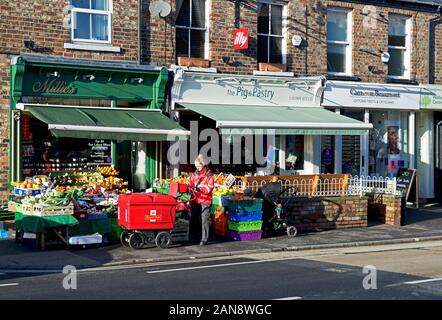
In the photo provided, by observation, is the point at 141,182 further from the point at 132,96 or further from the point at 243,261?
the point at 243,261

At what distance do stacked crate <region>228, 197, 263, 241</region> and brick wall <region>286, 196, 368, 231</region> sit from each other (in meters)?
1.61

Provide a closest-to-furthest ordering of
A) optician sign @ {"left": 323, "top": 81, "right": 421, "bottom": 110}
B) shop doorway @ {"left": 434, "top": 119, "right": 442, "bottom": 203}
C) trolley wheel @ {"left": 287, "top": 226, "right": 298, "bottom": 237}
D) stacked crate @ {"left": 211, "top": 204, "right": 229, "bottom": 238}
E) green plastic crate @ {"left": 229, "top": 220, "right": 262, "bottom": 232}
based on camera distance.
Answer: green plastic crate @ {"left": 229, "top": 220, "right": 262, "bottom": 232} < stacked crate @ {"left": 211, "top": 204, "right": 229, "bottom": 238} < trolley wheel @ {"left": 287, "top": 226, "right": 298, "bottom": 237} < optician sign @ {"left": 323, "top": 81, "right": 421, "bottom": 110} < shop doorway @ {"left": 434, "top": 119, "right": 442, "bottom": 203}

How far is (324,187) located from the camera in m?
19.2

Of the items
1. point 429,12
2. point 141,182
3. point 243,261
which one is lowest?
point 243,261

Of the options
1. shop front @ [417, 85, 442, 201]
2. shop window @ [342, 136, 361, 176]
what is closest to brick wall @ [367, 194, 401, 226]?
shop window @ [342, 136, 361, 176]

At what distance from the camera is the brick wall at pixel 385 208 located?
1970 centimetres

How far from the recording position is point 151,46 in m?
19.0

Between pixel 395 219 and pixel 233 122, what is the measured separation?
517cm

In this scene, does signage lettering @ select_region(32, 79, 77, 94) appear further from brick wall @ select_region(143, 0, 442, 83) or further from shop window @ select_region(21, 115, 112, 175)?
brick wall @ select_region(143, 0, 442, 83)

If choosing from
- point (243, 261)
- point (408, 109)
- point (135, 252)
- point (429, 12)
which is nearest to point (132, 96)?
point (135, 252)

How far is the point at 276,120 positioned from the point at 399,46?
6827 millimetres

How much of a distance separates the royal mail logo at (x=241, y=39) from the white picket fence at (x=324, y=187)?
12.5ft

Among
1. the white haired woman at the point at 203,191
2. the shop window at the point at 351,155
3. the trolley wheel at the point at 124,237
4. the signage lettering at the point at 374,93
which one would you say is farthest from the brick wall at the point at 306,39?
the trolley wheel at the point at 124,237

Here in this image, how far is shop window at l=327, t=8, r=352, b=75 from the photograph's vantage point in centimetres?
2227
